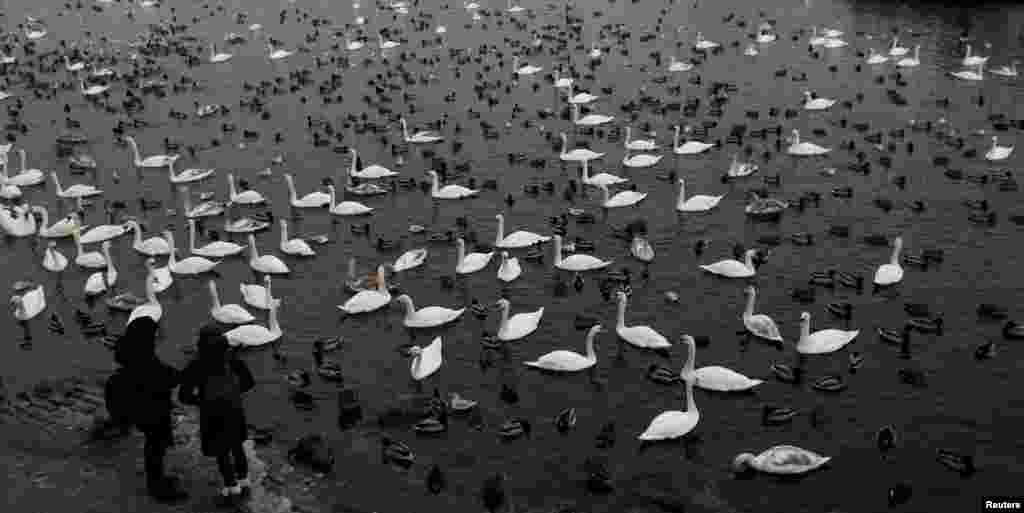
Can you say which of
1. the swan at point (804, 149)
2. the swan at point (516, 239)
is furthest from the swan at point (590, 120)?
the swan at point (516, 239)

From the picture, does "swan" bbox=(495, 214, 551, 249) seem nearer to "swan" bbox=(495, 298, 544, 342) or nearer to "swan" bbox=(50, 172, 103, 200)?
"swan" bbox=(495, 298, 544, 342)

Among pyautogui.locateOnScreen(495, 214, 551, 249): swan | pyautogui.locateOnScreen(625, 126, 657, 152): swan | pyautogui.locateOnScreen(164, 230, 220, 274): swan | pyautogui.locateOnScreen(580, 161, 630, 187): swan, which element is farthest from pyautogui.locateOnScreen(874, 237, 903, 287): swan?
pyautogui.locateOnScreen(164, 230, 220, 274): swan

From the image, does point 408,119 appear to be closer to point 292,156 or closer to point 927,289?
point 292,156

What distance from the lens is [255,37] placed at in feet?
213

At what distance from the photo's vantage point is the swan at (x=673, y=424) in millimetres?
19781

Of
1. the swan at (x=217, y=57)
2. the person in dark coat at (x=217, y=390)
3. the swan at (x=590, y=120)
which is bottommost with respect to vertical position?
the swan at (x=590, y=120)

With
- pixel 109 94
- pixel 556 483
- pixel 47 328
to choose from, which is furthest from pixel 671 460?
pixel 109 94

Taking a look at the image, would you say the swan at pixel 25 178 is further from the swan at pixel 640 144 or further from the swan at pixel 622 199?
the swan at pixel 640 144

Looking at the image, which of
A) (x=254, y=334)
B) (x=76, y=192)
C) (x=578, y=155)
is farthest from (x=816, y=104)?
(x=76, y=192)

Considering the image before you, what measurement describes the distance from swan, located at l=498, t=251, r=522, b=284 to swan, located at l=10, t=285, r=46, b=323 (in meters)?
13.3

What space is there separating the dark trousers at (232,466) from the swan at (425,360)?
616cm

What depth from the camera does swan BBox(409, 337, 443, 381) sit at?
2217cm

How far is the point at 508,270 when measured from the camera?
90.4 feet

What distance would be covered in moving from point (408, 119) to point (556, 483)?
28.9m
